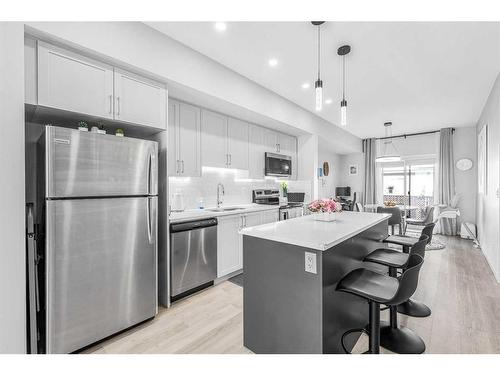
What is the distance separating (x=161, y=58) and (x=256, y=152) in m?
2.24

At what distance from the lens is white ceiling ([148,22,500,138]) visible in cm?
237

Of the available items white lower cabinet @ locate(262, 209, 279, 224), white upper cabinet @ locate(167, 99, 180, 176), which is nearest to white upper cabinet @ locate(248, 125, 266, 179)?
white lower cabinet @ locate(262, 209, 279, 224)

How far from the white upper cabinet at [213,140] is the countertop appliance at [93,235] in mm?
1180

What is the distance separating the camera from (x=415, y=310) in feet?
8.05

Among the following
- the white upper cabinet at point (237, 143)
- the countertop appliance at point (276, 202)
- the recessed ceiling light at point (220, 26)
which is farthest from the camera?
the countertop appliance at point (276, 202)

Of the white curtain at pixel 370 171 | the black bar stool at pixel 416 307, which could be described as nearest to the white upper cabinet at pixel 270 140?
the black bar stool at pixel 416 307

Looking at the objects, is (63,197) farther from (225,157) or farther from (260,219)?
(260,219)

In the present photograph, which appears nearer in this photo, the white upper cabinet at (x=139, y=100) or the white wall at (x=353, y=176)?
the white upper cabinet at (x=139, y=100)

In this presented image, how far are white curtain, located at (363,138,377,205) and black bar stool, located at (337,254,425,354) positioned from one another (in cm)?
664

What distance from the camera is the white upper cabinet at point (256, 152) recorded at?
4.20 meters

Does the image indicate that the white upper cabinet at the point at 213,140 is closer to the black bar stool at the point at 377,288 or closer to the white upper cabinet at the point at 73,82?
the white upper cabinet at the point at 73,82

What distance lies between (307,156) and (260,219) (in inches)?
81.2

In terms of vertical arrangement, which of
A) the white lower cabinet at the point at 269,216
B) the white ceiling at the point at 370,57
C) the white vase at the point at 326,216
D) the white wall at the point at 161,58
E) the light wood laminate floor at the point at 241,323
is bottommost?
the light wood laminate floor at the point at 241,323

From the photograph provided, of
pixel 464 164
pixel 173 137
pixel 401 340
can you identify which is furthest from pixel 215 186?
pixel 464 164
